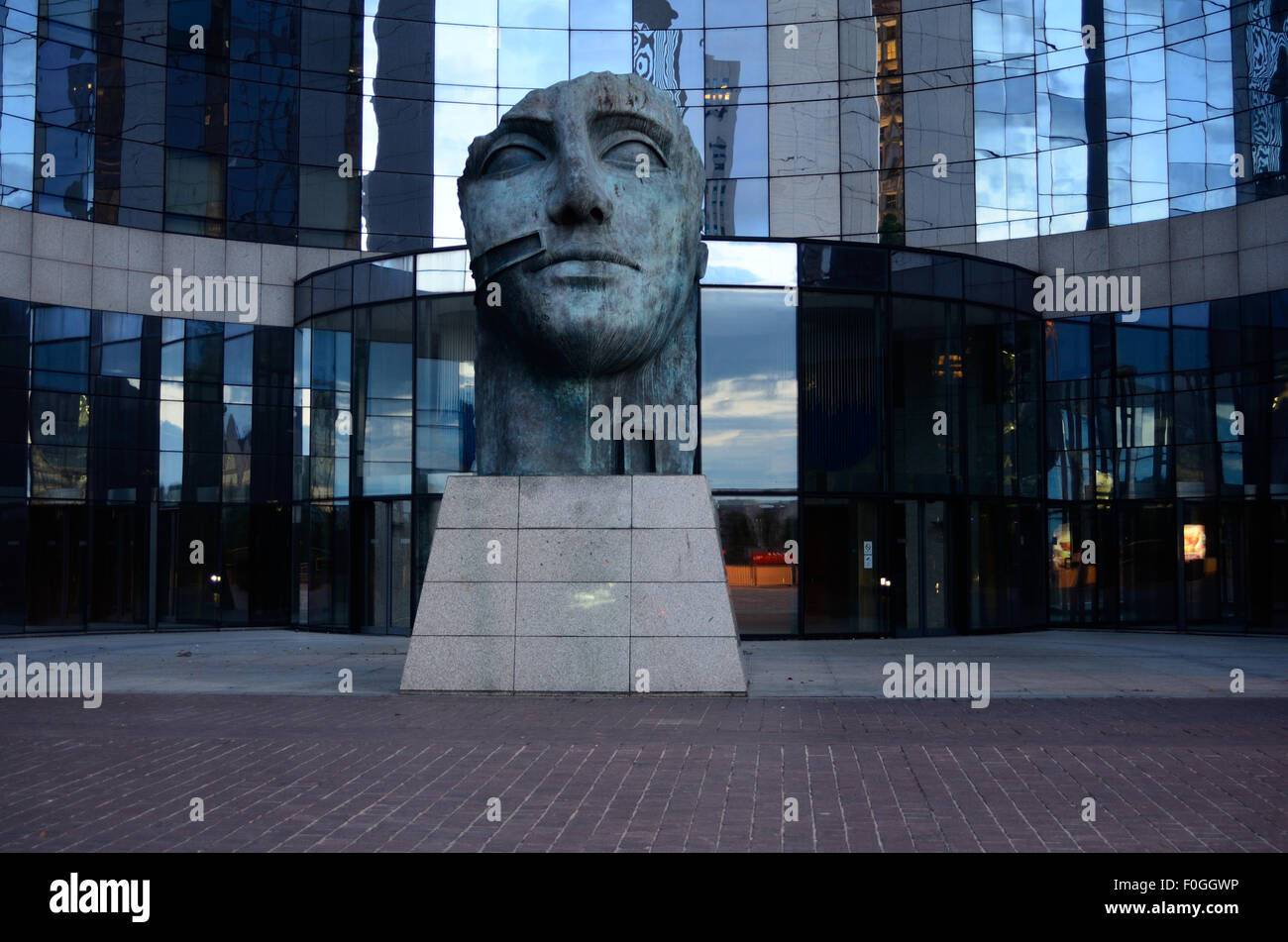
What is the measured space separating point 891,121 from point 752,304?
8979 mm

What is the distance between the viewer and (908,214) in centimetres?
2945

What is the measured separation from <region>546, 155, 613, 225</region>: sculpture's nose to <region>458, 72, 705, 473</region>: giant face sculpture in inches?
0.5

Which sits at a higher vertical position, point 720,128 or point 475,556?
point 720,128

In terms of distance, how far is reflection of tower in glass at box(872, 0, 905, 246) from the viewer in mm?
29500

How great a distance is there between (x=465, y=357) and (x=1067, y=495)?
1269 centimetres

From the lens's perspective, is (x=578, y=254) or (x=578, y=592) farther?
(x=578, y=592)

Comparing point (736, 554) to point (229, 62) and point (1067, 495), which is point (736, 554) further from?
point (229, 62)

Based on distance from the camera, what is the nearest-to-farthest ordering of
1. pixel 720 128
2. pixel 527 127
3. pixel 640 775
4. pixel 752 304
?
pixel 640 775 < pixel 527 127 < pixel 752 304 < pixel 720 128

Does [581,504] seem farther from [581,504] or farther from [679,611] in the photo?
[679,611]

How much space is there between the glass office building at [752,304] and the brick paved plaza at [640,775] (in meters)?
11.2

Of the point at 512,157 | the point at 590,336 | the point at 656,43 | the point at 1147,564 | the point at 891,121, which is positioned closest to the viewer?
the point at 590,336

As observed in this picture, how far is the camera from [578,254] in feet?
39.6

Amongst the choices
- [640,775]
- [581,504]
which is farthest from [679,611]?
[640,775]

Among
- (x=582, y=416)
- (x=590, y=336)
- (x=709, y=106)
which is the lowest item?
(x=582, y=416)
